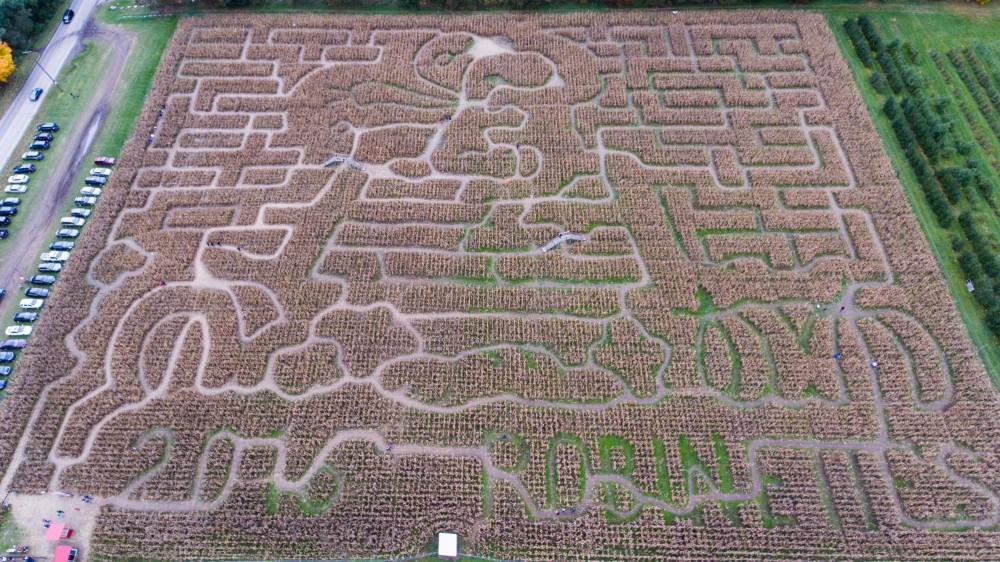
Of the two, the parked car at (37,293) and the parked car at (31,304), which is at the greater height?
the parked car at (37,293)

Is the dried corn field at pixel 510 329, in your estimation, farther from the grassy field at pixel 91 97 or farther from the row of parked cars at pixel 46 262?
the grassy field at pixel 91 97

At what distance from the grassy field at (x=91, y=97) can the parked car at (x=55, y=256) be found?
0.97 meters

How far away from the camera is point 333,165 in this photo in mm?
39469

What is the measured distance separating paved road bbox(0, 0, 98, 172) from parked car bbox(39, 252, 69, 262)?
11.5 m

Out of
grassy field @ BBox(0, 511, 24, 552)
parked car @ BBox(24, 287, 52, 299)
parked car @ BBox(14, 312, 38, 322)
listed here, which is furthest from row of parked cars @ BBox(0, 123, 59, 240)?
grassy field @ BBox(0, 511, 24, 552)

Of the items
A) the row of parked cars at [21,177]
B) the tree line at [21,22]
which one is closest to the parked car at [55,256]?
the row of parked cars at [21,177]

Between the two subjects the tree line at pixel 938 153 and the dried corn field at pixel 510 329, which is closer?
the dried corn field at pixel 510 329

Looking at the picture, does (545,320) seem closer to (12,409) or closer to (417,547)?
(417,547)

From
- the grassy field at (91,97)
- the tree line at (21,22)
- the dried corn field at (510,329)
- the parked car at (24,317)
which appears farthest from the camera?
the tree line at (21,22)

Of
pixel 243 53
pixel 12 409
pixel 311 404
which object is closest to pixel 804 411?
pixel 311 404

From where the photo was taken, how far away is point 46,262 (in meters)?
34.8

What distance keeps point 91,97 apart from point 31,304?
20289mm

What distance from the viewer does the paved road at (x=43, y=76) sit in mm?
40500

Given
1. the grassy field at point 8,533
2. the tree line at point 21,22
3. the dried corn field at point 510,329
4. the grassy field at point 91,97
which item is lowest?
the grassy field at point 8,533
